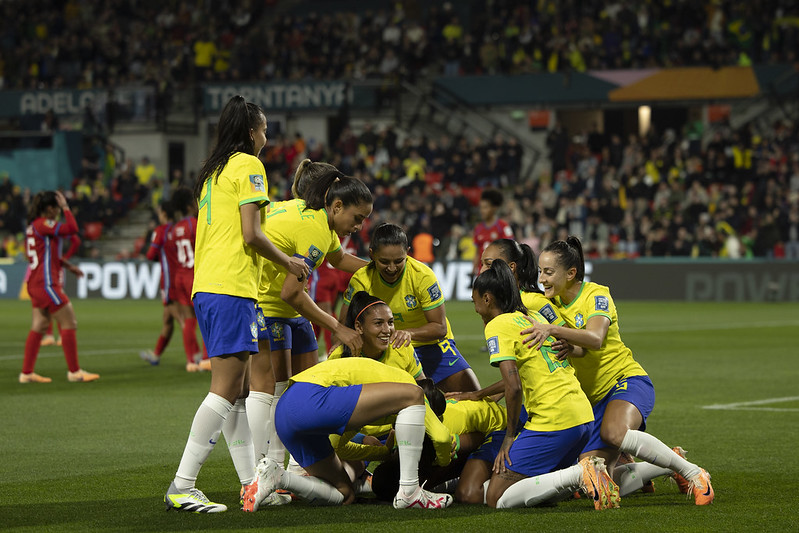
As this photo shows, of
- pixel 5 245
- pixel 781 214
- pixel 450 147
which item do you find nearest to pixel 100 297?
pixel 5 245

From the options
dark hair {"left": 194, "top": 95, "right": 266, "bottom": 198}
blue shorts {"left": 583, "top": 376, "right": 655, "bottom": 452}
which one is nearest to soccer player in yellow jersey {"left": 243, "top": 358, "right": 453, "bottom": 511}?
blue shorts {"left": 583, "top": 376, "right": 655, "bottom": 452}

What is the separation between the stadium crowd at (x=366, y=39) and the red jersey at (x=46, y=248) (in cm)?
2446

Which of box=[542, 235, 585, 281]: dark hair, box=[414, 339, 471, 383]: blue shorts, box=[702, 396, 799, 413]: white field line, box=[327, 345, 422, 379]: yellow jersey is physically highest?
box=[542, 235, 585, 281]: dark hair

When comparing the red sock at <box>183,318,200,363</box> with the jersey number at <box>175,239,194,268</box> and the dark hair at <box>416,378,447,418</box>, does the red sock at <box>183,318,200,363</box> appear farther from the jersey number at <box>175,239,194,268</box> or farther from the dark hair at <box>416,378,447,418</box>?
the dark hair at <box>416,378,447,418</box>

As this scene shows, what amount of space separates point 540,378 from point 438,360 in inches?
55.1

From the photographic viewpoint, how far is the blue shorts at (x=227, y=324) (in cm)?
623

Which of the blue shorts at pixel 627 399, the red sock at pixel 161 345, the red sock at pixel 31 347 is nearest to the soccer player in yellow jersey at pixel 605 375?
the blue shorts at pixel 627 399

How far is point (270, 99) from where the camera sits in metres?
36.5

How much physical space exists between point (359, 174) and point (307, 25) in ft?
25.7

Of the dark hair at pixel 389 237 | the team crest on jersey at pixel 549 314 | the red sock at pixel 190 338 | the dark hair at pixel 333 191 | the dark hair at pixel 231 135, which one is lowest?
the red sock at pixel 190 338

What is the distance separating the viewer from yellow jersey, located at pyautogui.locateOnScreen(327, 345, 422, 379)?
6867 mm

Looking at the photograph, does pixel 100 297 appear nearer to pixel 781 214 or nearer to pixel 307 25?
pixel 307 25

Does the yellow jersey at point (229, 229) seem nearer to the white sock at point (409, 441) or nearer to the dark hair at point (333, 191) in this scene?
the dark hair at point (333, 191)

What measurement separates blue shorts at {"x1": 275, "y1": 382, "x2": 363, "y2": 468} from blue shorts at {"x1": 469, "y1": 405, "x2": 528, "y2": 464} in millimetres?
883
